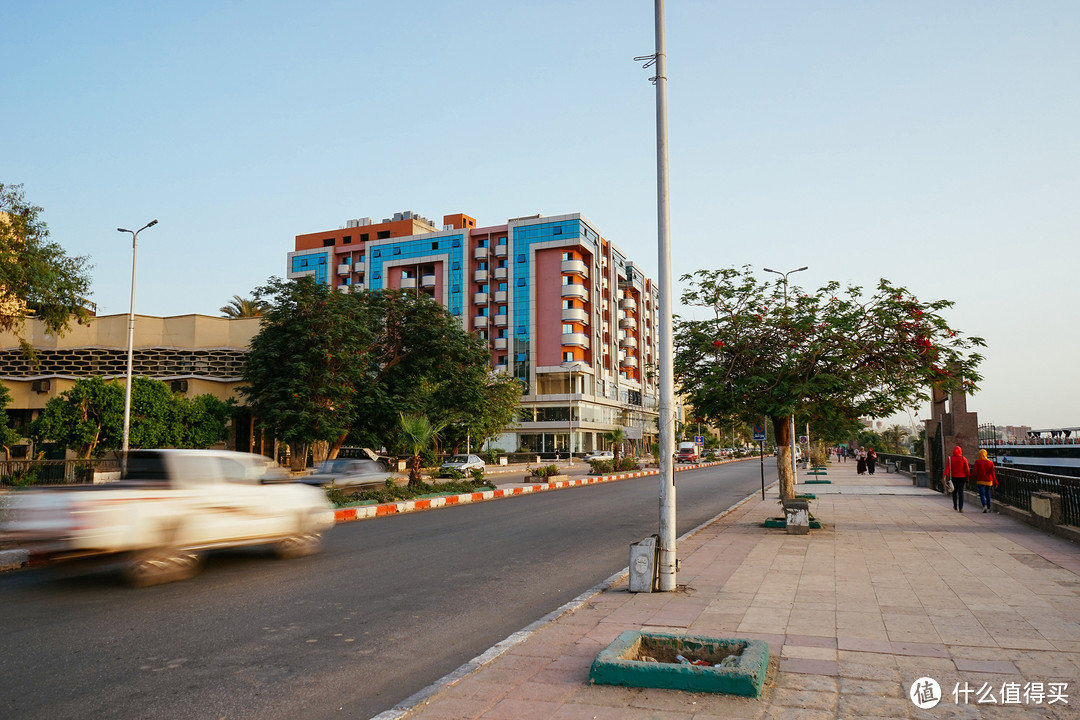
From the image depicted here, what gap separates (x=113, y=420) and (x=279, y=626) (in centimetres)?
3037

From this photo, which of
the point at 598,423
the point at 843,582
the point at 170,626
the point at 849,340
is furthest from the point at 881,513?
the point at 598,423

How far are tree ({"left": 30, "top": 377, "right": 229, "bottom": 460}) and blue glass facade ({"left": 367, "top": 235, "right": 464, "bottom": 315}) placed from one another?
48961 mm

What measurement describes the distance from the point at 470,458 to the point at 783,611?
38.7 meters

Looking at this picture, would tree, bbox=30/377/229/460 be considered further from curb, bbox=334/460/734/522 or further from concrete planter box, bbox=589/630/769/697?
concrete planter box, bbox=589/630/769/697

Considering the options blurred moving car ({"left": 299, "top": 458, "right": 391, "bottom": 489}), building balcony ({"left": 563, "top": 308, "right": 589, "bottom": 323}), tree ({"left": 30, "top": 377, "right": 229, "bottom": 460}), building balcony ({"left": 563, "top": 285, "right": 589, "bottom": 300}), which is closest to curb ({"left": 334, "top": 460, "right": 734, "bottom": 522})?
blurred moving car ({"left": 299, "top": 458, "right": 391, "bottom": 489})

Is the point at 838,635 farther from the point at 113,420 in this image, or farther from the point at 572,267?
the point at 572,267

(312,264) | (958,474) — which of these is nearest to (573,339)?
(312,264)

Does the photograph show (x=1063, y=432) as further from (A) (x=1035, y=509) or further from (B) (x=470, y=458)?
(A) (x=1035, y=509)

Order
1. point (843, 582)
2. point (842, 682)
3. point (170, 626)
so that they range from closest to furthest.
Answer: point (842, 682)
point (170, 626)
point (843, 582)

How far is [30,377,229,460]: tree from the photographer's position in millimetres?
31844

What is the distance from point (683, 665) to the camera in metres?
4.79

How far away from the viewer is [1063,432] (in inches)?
2586

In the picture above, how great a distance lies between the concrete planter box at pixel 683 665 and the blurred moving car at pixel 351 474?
17030mm

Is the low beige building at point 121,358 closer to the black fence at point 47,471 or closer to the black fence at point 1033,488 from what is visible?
the black fence at point 47,471
